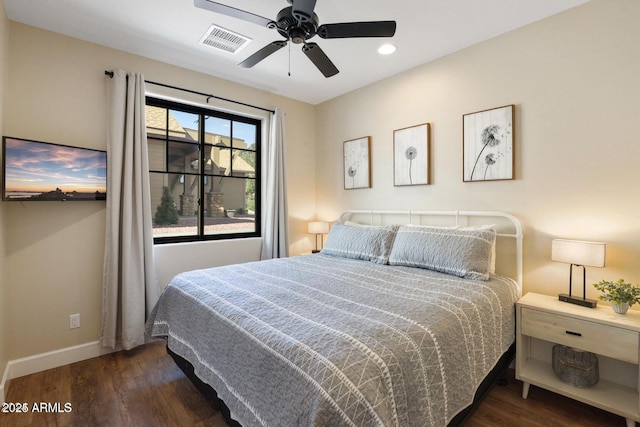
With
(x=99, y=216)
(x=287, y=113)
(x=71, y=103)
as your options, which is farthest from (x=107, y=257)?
(x=287, y=113)

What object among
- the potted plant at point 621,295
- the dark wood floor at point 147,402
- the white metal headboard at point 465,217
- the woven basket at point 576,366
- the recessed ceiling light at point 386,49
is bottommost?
the dark wood floor at point 147,402

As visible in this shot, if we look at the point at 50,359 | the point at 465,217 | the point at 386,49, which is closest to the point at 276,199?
the point at 386,49

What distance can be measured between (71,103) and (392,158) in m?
3.01

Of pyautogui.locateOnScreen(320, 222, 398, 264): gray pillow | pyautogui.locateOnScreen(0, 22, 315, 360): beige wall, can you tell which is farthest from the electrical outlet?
pyautogui.locateOnScreen(320, 222, 398, 264): gray pillow

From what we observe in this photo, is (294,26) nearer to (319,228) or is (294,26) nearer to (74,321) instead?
(319,228)

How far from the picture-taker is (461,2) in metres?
2.14

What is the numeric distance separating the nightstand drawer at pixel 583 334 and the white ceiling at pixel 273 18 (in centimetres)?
216

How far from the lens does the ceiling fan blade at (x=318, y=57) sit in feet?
6.59

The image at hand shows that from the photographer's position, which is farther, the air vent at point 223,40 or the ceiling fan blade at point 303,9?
the air vent at point 223,40

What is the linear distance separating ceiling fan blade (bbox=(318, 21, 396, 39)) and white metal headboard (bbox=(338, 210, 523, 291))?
5.44 feet

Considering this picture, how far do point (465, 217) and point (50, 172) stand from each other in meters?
3.46

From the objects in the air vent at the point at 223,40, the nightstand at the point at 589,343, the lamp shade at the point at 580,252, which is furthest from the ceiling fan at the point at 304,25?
the nightstand at the point at 589,343

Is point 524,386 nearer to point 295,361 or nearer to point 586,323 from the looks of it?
point 586,323

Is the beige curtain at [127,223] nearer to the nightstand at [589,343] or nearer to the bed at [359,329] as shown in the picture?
the bed at [359,329]
